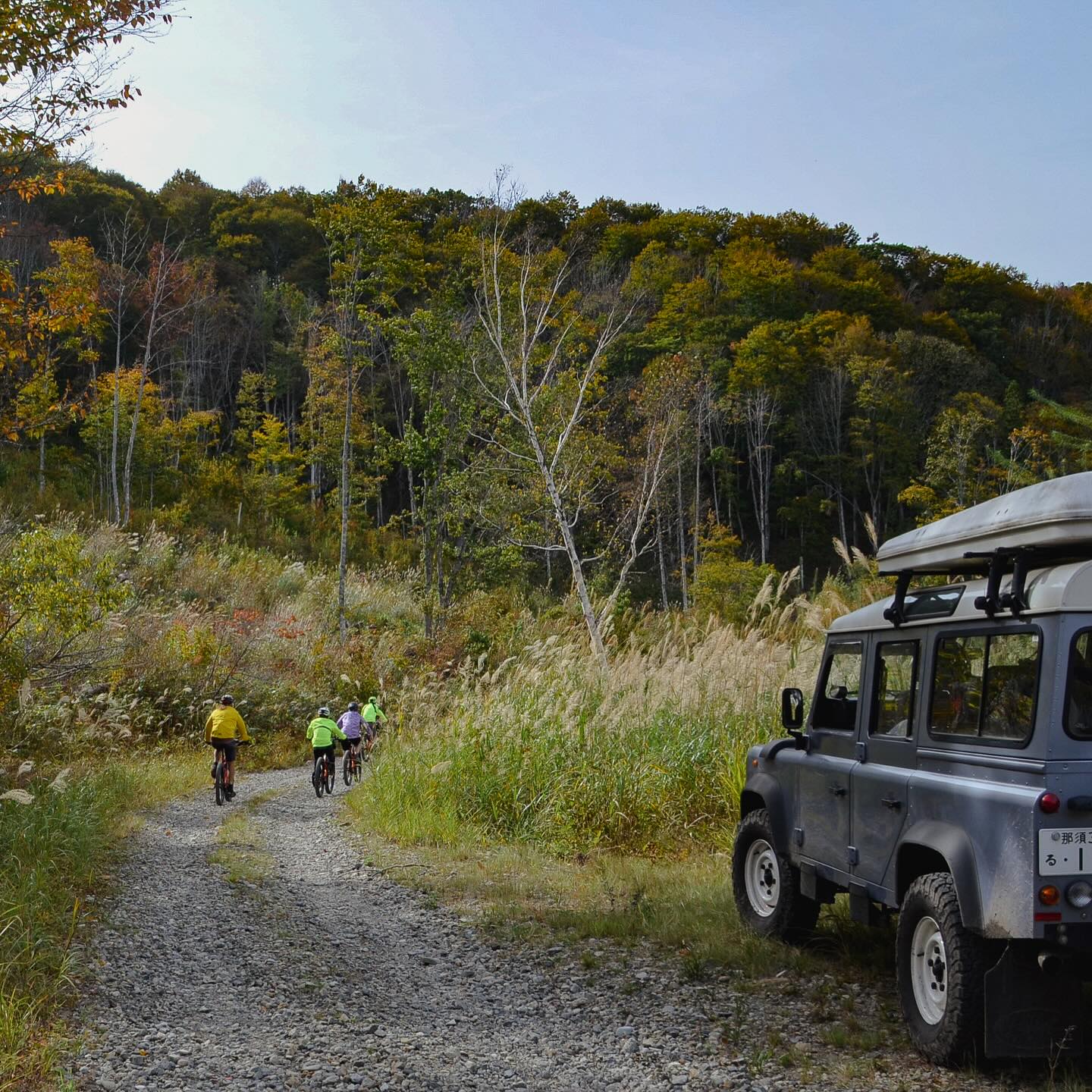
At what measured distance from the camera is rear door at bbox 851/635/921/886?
4.84m

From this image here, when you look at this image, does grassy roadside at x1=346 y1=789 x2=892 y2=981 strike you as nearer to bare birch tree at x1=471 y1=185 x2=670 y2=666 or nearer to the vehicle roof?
the vehicle roof

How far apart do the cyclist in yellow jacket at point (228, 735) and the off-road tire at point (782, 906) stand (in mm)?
9737

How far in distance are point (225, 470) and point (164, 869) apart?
34258 mm

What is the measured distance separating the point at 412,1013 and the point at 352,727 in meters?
12.2

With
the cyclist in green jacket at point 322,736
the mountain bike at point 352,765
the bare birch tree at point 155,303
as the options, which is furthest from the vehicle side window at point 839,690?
the bare birch tree at point 155,303

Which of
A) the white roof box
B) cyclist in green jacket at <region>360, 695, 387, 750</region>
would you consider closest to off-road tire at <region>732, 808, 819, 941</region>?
the white roof box

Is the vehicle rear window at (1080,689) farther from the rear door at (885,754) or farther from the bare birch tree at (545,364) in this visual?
the bare birch tree at (545,364)

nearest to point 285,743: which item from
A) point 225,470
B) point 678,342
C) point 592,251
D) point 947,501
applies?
point 225,470

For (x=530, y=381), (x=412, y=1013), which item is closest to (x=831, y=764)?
(x=412, y=1013)

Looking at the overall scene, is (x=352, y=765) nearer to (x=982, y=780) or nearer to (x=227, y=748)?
(x=227, y=748)

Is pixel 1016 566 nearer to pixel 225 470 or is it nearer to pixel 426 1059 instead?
pixel 426 1059

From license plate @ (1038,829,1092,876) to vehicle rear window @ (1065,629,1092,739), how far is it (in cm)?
39

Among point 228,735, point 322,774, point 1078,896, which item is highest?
point 1078,896

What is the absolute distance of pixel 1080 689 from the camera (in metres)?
3.90
